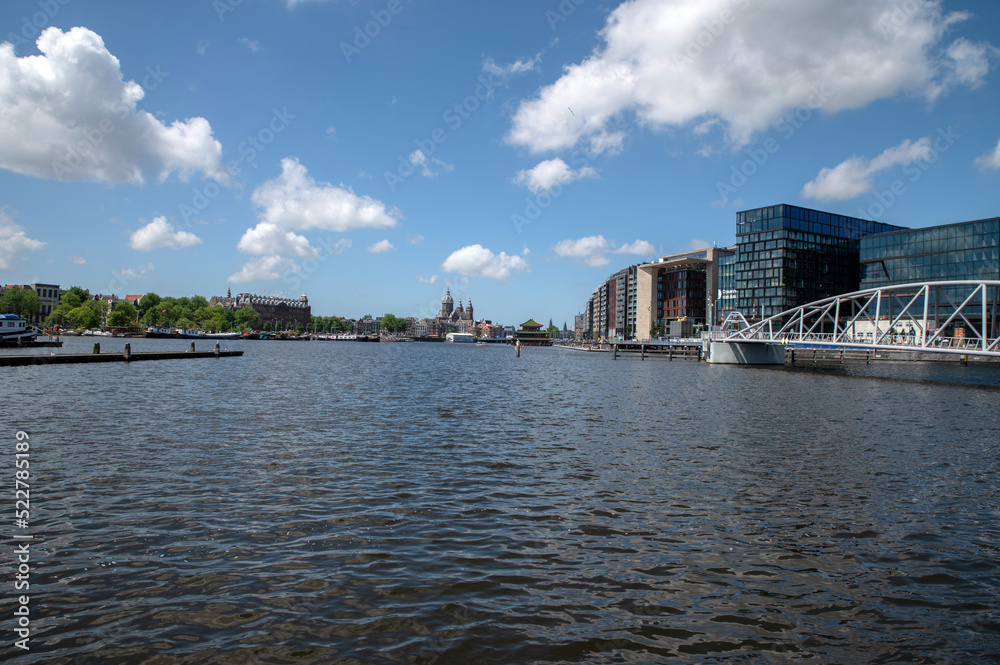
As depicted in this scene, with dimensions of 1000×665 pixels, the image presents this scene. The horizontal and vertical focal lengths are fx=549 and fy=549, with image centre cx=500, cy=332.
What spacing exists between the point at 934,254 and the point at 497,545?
15765 cm

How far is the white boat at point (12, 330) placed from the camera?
8762cm

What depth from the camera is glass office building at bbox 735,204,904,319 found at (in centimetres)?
15800

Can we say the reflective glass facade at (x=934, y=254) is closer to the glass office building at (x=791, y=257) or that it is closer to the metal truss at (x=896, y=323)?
the metal truss at (x=896, y=323)

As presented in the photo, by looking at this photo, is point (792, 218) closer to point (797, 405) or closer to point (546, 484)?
point (797, 405)

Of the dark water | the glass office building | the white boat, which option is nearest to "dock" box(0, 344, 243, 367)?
the white boat

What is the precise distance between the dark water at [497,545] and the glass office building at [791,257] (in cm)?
14842

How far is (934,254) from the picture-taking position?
129 m

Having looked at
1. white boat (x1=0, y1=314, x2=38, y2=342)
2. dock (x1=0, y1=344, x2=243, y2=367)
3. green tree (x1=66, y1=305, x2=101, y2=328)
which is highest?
green tree (x1=66, y1=305, x2=101, y2=328)

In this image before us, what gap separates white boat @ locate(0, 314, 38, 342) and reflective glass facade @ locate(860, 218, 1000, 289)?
181 m

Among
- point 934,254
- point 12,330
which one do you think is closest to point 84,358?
point 12,330

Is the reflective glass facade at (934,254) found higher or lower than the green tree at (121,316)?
higher

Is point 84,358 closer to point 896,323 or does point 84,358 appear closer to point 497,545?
point 497,545

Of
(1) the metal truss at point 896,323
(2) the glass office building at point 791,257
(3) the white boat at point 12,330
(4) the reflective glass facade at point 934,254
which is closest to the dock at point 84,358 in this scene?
(3) the white boat at point 12,330

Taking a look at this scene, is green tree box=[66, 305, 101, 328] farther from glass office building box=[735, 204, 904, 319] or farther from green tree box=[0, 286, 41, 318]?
glass office building box=[735, 204, 904, 319]
